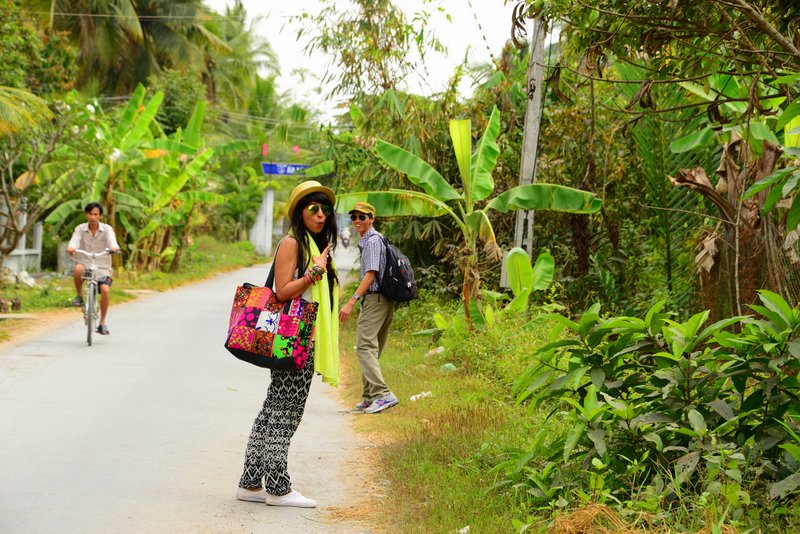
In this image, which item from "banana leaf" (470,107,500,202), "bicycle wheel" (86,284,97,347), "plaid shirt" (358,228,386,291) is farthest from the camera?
"bicycle wheel" (86,284,97,347)

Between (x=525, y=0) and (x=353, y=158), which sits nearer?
(x=525, y=0)

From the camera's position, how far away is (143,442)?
25.3 ft

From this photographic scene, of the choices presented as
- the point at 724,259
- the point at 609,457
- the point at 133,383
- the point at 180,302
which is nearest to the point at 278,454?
the point at 609,457

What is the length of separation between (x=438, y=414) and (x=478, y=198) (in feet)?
15.6

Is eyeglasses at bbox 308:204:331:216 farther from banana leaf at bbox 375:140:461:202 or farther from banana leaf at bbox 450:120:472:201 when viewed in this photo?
banana leaf at bbox 450:120:472:201

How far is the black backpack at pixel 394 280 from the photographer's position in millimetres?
9375

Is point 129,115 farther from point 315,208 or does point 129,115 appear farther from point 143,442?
point 315,208

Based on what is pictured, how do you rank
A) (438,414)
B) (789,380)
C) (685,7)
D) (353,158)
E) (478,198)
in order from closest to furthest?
1. (789,380)
2. (685,7)
3. (438,414)
4. (478,198)
5. (353,158)

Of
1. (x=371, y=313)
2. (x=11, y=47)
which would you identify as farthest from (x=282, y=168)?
(x=371, y=313)

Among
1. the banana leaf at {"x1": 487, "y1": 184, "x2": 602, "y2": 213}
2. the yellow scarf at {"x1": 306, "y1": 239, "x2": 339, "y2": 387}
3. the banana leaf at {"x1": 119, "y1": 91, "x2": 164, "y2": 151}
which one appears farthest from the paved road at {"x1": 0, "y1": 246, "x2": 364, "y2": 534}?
the banana leaf at {"x1": 119, "y1": 91, "x2": 164, "y2": 151}

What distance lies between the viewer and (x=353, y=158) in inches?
746

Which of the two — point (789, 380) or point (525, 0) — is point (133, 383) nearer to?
point (525, 0)

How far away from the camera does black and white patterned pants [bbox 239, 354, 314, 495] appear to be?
6090 millimetres

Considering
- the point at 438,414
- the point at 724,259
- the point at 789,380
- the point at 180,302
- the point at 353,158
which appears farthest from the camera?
the point at 180,302
